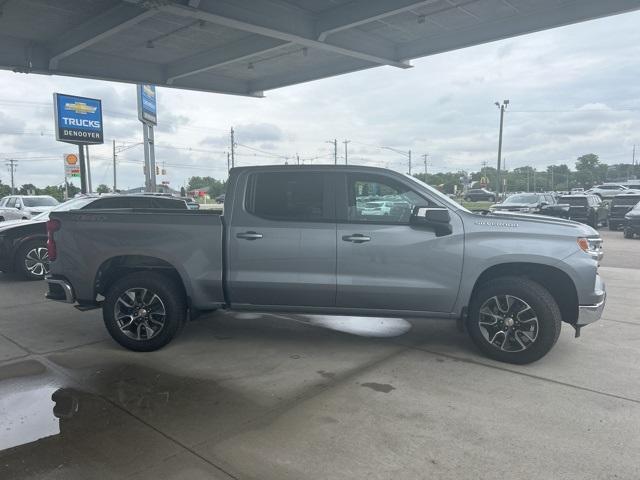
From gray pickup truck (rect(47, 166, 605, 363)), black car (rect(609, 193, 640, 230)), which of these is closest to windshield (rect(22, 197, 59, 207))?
gray pickup truck (rect(47, 166, 605, 363))

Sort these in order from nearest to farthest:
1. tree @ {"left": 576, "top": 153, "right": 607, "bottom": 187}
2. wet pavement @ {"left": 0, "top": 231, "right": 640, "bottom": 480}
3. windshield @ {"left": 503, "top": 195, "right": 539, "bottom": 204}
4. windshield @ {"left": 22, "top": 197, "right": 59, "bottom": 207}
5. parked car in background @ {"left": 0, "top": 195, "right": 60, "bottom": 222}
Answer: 1. wet pavement @ {"left": 0, "top": 231, "right": 640, "bottom": 480}
2. parked car in background @ {"left": 0, "top": 195, "right": 60, "bottom": 222}
3. windshield @ {"left": 503, "top": 195, "right": 539, "bottom": 204}
4. windshield @ {"left": 22, "top": 197, "right": 59, "bottom": 207}
5. tree @ {"left": 576, "top": 153, "right": 607, "bottom": 187}

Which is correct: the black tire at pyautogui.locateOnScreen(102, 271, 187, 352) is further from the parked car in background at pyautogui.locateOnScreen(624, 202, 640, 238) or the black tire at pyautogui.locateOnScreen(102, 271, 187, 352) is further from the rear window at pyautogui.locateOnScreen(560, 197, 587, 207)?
the rear window at pyautogui.locateOnScreen(560, 197, 587, 207)

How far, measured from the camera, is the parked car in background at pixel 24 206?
2066 centimetres

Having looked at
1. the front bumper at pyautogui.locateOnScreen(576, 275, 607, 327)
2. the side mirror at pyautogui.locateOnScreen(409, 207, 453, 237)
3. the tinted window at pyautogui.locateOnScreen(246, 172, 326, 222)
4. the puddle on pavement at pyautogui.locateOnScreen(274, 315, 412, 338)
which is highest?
the tinted window at pyautogui.locateOnScreen(246, 172, 326, 222)

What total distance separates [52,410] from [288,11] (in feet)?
29.0

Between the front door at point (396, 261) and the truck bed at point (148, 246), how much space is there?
1.35 m

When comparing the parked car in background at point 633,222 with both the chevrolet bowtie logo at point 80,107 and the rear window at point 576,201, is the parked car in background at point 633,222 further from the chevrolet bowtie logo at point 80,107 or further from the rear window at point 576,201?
the chevrolet bowtie logo at point 80,107

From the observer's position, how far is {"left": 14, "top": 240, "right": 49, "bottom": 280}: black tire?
9.38m

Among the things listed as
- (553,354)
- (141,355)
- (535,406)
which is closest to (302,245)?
(141,355)

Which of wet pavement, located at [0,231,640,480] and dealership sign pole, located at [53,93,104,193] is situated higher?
dealership sign pole, located at [53,93,104,193]

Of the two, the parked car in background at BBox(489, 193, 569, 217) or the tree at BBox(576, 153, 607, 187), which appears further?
A: the tree at BBox(576, 153, 607, 187)

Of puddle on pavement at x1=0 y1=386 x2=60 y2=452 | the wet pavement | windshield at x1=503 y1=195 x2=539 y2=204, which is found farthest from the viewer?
windshield at x1=503 y1=195 x2=539 y2=204

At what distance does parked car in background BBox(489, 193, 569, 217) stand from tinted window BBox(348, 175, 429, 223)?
50.7 feet

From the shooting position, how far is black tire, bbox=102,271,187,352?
5.18m
